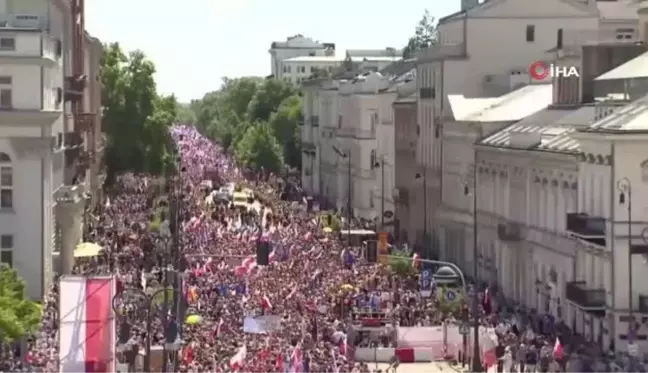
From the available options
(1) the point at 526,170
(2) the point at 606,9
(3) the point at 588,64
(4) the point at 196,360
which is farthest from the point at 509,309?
(2) the point at 606,9

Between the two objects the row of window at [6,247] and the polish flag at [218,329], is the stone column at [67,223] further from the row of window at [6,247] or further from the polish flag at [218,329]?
the polish flag at [218,329]

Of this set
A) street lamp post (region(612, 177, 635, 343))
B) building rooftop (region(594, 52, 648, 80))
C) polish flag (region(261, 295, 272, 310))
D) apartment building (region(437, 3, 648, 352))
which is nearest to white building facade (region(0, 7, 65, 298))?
polish flag (region(261, 295, 272, 310))

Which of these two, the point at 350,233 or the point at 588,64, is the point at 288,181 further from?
the point at 588,64

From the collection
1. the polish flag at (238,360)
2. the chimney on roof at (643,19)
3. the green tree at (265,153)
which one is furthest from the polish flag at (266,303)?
the green tree at (265,153)

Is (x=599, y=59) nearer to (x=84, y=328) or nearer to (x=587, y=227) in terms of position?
(x=587, y=227)

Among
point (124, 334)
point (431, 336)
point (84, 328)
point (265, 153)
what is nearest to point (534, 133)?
point (431, 336)

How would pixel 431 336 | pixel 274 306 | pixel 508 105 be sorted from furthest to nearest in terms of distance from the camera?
pixel 508 105 < pixel 274 306 < pixel 431 336
